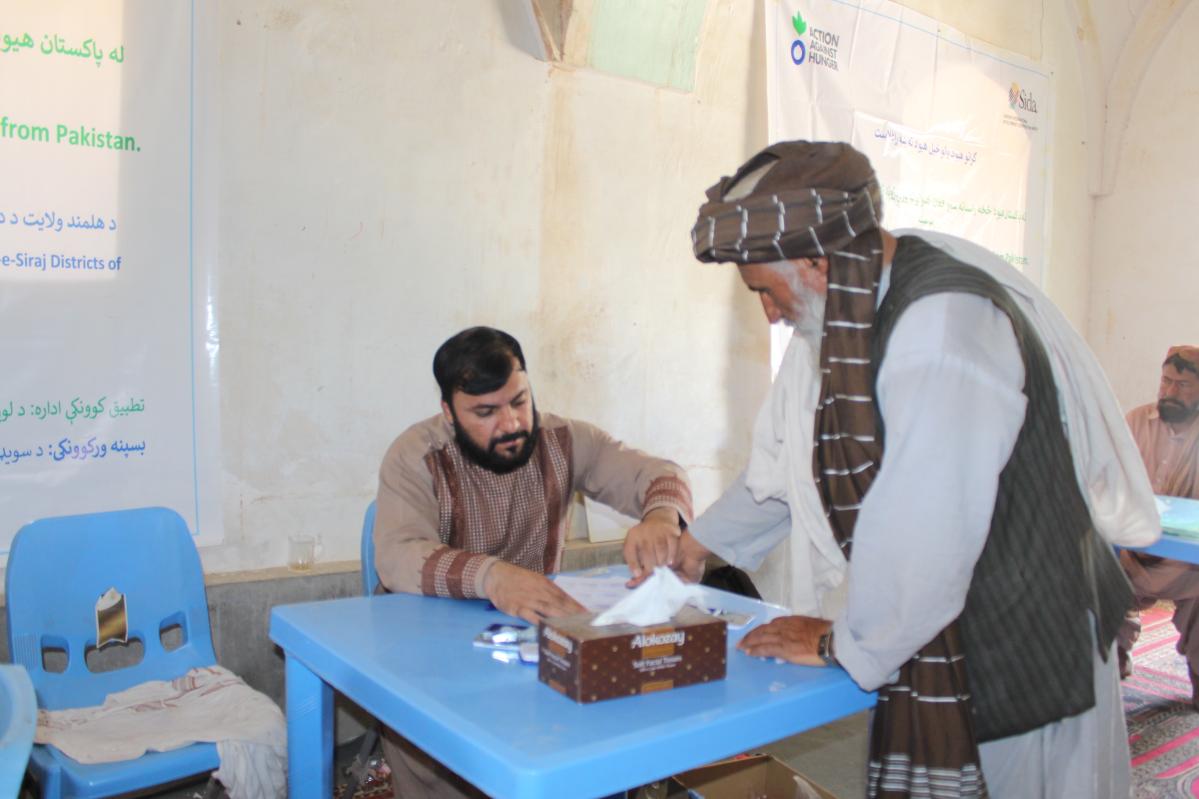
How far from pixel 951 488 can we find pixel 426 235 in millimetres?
2868

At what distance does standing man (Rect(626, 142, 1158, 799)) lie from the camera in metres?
1.53

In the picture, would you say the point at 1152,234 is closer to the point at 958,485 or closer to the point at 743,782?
the point at 743,782

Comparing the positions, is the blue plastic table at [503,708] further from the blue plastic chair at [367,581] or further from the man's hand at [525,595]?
the blue plastic chair at [367,581]

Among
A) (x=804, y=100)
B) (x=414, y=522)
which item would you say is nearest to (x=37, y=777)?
(x=414, y=522)

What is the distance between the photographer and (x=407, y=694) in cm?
164

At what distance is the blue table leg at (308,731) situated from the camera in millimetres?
2098

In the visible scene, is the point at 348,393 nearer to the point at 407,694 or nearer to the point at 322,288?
the point at 322,288

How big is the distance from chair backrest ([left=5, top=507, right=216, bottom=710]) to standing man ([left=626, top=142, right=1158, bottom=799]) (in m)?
1.95

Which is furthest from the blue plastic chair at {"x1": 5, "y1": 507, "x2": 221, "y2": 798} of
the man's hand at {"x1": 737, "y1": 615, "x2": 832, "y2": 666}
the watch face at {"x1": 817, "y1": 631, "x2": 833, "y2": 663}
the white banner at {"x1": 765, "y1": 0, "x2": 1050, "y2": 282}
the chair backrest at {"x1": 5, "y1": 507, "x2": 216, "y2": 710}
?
the white banner at {"x1": 765, "y1": 0, "x2": 1050, "y2": 282}

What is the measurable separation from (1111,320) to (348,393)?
6.03 metres

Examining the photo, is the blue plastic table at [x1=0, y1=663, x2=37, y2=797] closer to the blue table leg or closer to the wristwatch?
the blue table leg

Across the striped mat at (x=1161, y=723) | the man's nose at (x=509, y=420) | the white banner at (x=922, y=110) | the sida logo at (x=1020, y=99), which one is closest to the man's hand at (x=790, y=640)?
the man's nose at (x=509, y=420)

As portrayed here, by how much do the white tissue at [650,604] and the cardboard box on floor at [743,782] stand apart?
0.91 m

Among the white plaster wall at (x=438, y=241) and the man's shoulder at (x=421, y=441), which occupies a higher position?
the white plaster wall at (x=438, y=241)
